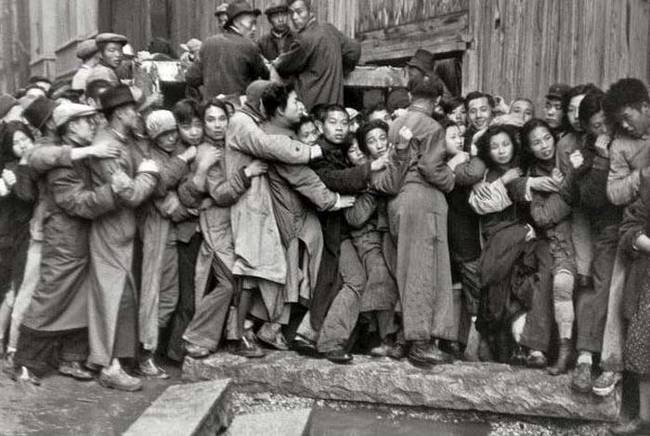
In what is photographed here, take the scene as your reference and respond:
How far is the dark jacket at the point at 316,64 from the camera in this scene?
840 cm

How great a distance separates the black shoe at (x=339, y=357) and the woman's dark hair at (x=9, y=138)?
2.96 m

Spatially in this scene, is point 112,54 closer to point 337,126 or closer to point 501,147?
point 337,126

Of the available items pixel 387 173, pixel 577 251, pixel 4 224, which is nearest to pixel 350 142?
pixel 387 173

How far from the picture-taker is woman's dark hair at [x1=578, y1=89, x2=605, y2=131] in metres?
6.33

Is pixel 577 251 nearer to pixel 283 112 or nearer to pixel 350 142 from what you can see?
pixel 350 142

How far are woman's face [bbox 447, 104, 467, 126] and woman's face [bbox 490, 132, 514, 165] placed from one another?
4.48ft

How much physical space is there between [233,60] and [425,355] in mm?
3641

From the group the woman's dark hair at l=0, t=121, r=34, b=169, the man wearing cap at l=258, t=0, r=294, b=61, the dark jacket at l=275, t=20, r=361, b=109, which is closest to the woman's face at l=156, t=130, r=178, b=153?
the woman's dark hair at l=0, t=121, r=34, b=169

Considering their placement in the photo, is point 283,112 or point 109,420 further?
point 283,112

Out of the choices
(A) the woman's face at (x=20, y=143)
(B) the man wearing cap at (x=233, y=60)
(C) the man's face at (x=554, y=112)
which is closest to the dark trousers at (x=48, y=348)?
(A) the woman's face at (x=20, y=143)

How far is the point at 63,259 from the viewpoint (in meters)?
6.72

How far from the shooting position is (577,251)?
21.2ft

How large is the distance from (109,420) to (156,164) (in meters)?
1.95

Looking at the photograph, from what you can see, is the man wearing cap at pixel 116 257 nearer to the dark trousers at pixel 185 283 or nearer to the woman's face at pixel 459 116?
the dark trousers at pixel 185 283
